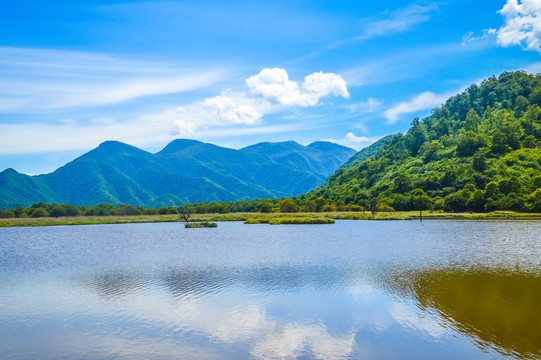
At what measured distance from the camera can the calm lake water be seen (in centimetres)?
1619

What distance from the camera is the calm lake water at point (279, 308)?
16.2 m

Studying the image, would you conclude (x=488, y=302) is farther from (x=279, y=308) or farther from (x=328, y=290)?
(x=279, y=308)

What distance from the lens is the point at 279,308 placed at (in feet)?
72.7

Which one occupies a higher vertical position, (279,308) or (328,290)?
(279,308)

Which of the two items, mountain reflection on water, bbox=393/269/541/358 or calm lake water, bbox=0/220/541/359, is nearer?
calm lake water, bbox=0/220/541/359

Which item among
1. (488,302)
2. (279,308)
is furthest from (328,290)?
(488,302)

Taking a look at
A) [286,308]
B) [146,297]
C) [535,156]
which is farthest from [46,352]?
[535,156]

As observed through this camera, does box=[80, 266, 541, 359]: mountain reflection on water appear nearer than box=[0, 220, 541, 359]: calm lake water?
No

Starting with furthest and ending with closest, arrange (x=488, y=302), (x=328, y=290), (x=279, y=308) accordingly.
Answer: (x=328, y=290) < (x=488, y=302) < (x=279, y=308)

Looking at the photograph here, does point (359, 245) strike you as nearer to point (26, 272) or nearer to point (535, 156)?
point (26, 272)

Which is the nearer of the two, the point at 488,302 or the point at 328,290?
the point at 488,302

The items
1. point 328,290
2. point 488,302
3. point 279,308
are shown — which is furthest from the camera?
point 328,290

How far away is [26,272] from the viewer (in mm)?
36906

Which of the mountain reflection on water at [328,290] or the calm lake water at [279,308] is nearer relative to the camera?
the calm lake water at [279,308]
